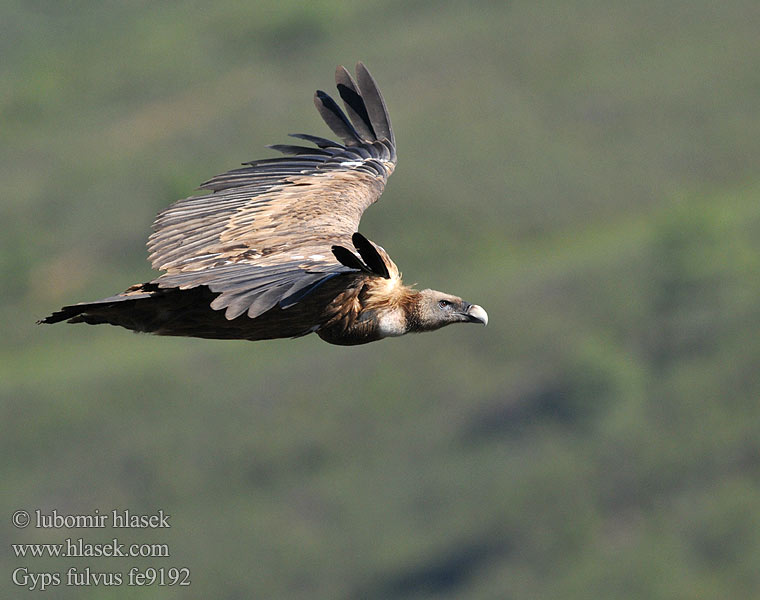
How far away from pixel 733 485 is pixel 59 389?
32.7 m

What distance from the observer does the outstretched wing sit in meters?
11.2

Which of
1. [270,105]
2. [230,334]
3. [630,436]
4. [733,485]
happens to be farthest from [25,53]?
[230,334]

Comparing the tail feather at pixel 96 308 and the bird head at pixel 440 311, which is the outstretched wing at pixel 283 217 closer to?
the tail feather at pixel 96 308

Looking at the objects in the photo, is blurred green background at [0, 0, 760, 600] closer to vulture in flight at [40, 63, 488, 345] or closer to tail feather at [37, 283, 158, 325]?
vulture in flight at [40, 63, 488, 345]

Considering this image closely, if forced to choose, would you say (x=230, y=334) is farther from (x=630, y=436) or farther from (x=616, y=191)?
(x=616, y=191)

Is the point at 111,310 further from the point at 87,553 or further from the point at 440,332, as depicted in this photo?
the point at 87,553

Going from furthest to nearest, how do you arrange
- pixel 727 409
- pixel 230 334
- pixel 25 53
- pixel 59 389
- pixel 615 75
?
pixel 25 53 → pixel 615 75 → pixel 727 409 → pixel 59 389 → pixel 230 334

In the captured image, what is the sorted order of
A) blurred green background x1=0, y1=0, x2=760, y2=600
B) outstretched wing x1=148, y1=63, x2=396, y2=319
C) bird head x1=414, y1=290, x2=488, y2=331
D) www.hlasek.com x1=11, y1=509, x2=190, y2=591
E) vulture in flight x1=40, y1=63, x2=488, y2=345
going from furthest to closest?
1. blurred green background x1=0, y1=0, x2=760, y2=600
2. www.hlasek.com x1=11, y1=509, x2=190, y2=591
3. bird head x1=414, y1=290, x2=488, y2=331
4. vulture in flight x1=40, y1=63, x2=488, y2=345
5. outstretched wing x1=148, y1=63, x2=396, y2=319

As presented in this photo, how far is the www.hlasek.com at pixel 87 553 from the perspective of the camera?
63219 mm

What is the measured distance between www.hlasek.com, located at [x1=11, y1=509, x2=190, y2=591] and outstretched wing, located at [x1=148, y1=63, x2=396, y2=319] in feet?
154

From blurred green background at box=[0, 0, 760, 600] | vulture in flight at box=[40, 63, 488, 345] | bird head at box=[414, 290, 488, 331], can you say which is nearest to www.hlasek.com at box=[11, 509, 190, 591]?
blurred green background at box=[0, 0, 760, 600]

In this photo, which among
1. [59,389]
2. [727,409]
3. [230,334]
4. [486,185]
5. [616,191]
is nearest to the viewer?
[230,334]

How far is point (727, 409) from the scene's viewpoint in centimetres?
7144

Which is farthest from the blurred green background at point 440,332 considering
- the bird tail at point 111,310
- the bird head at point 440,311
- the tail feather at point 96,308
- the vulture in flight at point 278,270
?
the tail feather at point 96,308
